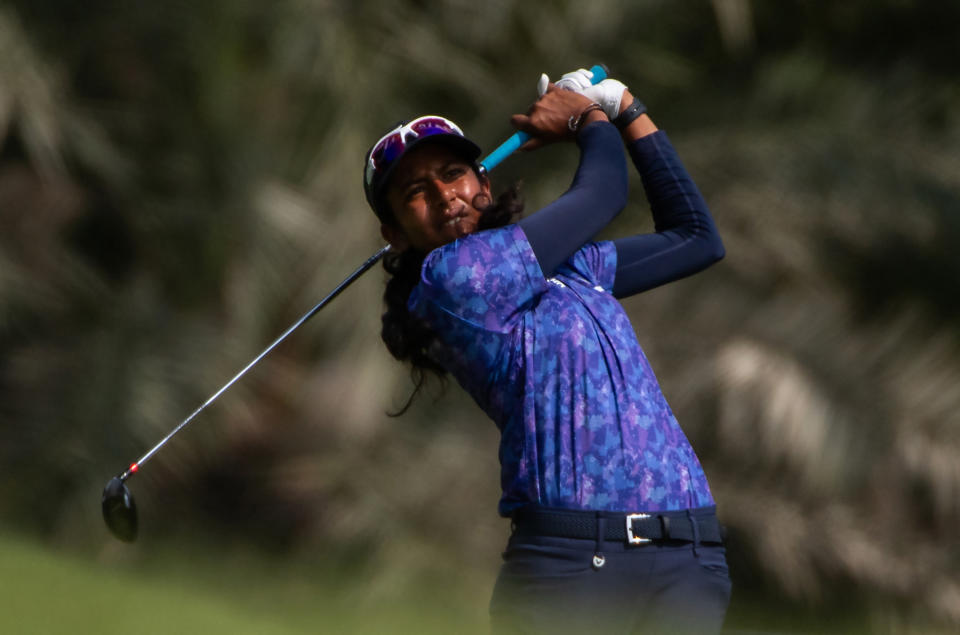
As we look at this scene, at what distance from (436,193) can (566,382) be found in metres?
0.55

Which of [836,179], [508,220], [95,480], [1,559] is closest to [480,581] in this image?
[95,480]

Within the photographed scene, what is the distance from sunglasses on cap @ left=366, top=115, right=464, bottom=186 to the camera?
289 centimetres

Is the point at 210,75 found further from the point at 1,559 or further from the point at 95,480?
the point at 1,559

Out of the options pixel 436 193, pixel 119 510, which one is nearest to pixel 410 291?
pixel 436 193

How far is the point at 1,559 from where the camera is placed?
3.74 m

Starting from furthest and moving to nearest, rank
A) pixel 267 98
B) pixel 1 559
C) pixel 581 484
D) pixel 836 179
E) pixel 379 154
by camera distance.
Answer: pixel 267 98, pixel 836 179, pixel 1 559, pixel 379 154, pixel 581 484

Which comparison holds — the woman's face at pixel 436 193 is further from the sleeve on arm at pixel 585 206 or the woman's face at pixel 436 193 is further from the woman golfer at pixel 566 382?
the sleeve on arm at pixel 585 206

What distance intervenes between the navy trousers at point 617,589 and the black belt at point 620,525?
0.01 m

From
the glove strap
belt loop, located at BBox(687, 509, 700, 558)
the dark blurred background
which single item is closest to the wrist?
the glove strap

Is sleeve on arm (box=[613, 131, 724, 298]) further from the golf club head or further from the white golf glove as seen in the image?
the golf club head

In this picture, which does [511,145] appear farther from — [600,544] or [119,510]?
[119,510]

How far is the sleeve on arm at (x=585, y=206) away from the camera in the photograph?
270 cm

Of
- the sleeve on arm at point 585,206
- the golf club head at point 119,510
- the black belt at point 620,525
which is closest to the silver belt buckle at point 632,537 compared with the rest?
the black belt at point 620,525

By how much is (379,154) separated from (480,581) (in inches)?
214
